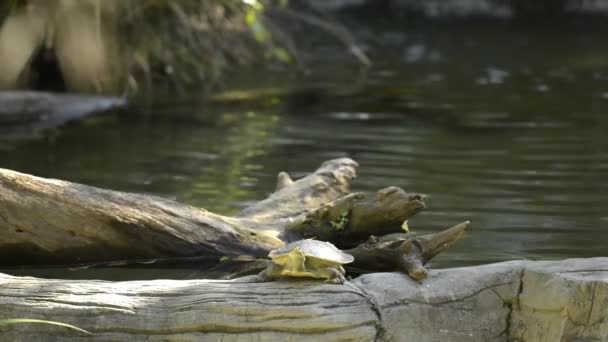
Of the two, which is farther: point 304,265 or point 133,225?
point 133,225

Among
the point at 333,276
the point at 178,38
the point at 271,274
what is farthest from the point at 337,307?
the point at 178,38

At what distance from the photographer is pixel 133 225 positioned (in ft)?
16.1

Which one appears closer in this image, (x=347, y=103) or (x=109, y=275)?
(x=109, y=275)

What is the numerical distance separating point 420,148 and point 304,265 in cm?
451

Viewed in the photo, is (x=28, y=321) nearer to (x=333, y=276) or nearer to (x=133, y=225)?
(x=333, y=276)

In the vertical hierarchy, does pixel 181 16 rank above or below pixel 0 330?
above

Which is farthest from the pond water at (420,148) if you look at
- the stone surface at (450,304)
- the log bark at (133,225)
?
the stone surface at (450,304)

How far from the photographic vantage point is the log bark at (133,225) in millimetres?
4801

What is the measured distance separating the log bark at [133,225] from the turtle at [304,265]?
1218 mm

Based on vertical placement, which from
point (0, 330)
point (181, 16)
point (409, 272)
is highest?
point (181, 16)

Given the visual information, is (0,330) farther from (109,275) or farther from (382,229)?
(382,229)

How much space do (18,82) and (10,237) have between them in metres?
5.50

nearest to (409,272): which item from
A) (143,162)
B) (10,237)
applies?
(10,237)

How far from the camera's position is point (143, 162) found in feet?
25.5
